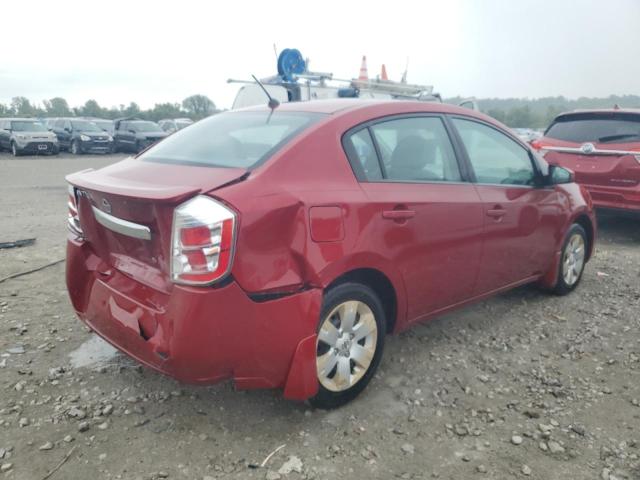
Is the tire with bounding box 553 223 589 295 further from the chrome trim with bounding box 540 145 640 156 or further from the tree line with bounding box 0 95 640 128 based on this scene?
the tree line with bounding box 0 95 640 128

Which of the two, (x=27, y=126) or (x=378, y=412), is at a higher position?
(x=27, y=126)

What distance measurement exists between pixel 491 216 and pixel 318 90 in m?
7.05

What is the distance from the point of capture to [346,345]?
2.80m

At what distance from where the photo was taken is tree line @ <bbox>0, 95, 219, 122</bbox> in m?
49.1

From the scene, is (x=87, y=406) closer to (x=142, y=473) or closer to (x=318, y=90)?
(x=142, y=473)

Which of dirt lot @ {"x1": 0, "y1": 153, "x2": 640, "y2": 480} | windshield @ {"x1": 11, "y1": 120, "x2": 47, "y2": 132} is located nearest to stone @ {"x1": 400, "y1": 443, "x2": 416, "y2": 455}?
dirt lot @ {"x1": 0, "y1": 153, "x2": 640, "y2": 480}

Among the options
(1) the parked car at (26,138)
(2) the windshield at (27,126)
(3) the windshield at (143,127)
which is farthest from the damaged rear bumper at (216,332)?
(3) the windshield at (143,127)

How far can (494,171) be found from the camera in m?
3.70

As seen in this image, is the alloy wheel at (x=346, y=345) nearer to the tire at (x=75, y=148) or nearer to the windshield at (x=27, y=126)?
the windshield at (x=27, y=126)

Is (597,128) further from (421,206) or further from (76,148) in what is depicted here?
(76,148)

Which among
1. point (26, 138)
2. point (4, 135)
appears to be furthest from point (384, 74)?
point (4, 135)

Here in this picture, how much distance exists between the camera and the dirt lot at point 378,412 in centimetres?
241

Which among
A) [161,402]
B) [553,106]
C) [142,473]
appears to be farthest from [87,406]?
[553,106]

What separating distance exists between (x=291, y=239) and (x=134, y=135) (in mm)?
22250
